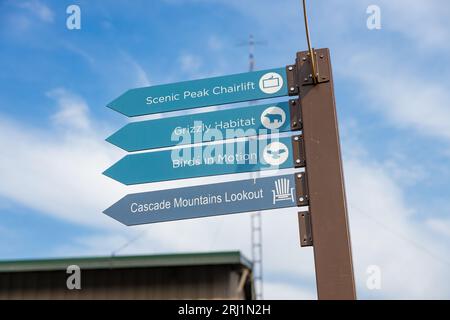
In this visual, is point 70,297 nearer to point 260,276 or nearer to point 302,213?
point 260,276

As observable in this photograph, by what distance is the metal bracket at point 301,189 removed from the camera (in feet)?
12.2

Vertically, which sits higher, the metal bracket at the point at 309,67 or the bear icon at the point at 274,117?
the metal bracket at the point at 309,67

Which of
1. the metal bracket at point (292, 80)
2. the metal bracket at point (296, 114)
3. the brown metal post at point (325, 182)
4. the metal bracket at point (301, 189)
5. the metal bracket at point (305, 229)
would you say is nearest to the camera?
the brown metal post at point (325, 182)

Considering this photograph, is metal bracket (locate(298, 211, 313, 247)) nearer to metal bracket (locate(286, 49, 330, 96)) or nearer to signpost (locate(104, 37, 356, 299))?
signpost (locate(104, 37, 356, 299))

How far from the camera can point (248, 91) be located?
424 cm

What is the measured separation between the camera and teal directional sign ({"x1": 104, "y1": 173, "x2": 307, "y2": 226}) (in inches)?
150

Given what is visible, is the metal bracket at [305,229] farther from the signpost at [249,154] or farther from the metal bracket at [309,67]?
the metal bracket at [309,67]

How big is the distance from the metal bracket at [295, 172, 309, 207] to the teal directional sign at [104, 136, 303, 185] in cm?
11

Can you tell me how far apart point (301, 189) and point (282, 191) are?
0.16m

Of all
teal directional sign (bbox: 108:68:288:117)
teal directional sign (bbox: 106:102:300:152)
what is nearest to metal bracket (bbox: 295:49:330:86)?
teal directional sign (bbox: 108:68:288:117)

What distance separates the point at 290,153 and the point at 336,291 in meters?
1.18

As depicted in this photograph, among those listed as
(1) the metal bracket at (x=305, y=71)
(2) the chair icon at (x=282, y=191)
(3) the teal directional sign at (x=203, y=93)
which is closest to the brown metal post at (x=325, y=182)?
(1) the metal bracket at (x=305, y=71)

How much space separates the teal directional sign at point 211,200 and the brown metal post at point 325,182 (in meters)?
0.19
